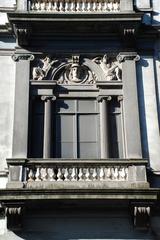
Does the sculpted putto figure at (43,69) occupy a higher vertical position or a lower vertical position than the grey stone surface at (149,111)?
higher

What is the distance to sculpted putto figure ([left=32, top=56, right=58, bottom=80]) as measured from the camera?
1706cm

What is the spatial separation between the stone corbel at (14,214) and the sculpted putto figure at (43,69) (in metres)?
4.18

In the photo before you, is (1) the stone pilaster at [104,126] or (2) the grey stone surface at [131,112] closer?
(2) the grey stone surface at [131,112]

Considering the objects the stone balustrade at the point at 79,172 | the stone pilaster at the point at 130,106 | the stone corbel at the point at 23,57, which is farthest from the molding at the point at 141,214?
the stone corbel at the point at 23,57

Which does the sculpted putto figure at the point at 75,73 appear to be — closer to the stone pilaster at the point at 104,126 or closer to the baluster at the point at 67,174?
the stone pilaster at the point at 104,126

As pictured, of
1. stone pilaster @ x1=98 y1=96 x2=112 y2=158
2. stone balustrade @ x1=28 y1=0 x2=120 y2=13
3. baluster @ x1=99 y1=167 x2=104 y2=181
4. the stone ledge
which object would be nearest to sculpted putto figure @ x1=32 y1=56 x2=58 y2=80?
stone balustrade @ x1=28 y1=0 x2=120 y2=13

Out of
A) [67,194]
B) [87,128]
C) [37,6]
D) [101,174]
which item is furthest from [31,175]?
[37,6]

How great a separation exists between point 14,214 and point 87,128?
3.55 m

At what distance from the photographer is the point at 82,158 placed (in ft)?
52.9

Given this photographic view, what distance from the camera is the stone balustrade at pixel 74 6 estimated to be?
17.8 metres

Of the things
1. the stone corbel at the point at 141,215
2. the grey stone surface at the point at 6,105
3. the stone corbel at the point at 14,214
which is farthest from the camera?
the grey stone surface at the point at 6,105

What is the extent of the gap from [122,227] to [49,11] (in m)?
7.08

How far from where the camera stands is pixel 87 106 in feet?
55.8

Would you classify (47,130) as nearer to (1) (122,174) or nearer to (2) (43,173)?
(2) (43,173)
